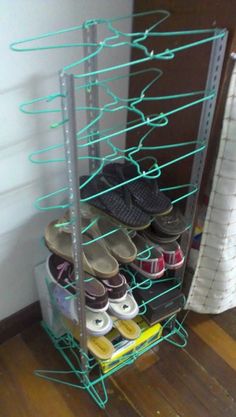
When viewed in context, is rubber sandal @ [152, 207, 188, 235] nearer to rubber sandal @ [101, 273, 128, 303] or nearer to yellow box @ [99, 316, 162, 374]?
rubber sandal @ [101, 273, 128, 303]

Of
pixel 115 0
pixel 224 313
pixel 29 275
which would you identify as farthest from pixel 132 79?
pixel 224 313

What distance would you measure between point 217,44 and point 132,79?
322mm

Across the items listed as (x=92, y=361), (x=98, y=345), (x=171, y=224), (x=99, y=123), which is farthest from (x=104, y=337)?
(x=99, y=123)

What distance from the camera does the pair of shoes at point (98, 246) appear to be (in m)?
0.93

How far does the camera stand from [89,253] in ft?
3.25

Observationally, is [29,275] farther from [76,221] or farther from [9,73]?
[9,73]

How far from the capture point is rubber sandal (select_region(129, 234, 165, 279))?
1039 millimetres

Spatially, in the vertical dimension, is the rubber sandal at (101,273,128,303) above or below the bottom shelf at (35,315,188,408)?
above

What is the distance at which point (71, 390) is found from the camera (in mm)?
1176

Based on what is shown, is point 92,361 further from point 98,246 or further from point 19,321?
point 98,246

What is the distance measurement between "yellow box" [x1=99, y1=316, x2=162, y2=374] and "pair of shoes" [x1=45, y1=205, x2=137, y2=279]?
293mm

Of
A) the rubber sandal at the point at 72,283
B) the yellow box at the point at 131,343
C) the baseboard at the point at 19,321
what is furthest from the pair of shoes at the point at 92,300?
the baseboard at the point at 19,321

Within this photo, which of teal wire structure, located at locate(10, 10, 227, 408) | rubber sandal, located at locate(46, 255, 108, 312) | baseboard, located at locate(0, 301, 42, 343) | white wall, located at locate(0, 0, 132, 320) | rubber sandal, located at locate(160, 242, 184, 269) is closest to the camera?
teal wire structure, located at locate(10, 10, 227, 408)

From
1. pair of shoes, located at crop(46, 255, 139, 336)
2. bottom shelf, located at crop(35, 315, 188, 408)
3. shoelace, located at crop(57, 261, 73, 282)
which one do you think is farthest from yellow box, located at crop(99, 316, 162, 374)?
shoelace, located at crop(57, 261, 73, 282)
